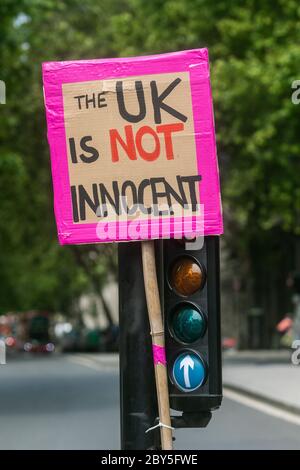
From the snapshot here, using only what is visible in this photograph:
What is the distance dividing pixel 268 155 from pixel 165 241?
29.4m

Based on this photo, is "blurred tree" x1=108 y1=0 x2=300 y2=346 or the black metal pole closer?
the black metal pole

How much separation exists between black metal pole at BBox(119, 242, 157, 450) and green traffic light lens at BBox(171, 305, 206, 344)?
0.13 meters

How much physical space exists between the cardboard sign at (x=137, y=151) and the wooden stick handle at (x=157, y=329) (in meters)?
0.11

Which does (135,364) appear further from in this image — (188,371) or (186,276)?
(186,276)

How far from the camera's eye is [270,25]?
34.3 m

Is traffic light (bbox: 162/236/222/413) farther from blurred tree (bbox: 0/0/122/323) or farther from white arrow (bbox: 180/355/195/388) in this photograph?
blurred tree (bbox: 0/0/122/323)

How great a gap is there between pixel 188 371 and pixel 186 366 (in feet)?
0.07

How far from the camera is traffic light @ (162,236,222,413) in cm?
586

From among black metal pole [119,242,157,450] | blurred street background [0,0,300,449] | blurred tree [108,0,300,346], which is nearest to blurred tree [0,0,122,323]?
blurred street background [0,0,300,449]

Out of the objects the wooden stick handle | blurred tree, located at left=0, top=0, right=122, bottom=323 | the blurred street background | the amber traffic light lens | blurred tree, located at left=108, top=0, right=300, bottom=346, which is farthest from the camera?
blurred tree, located at left=108, top=0, right=300, bottom=346

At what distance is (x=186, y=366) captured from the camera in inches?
231

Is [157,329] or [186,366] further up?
[157,329]

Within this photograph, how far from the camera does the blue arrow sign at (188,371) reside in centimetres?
586

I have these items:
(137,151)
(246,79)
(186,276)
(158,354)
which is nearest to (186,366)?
(158,354)
